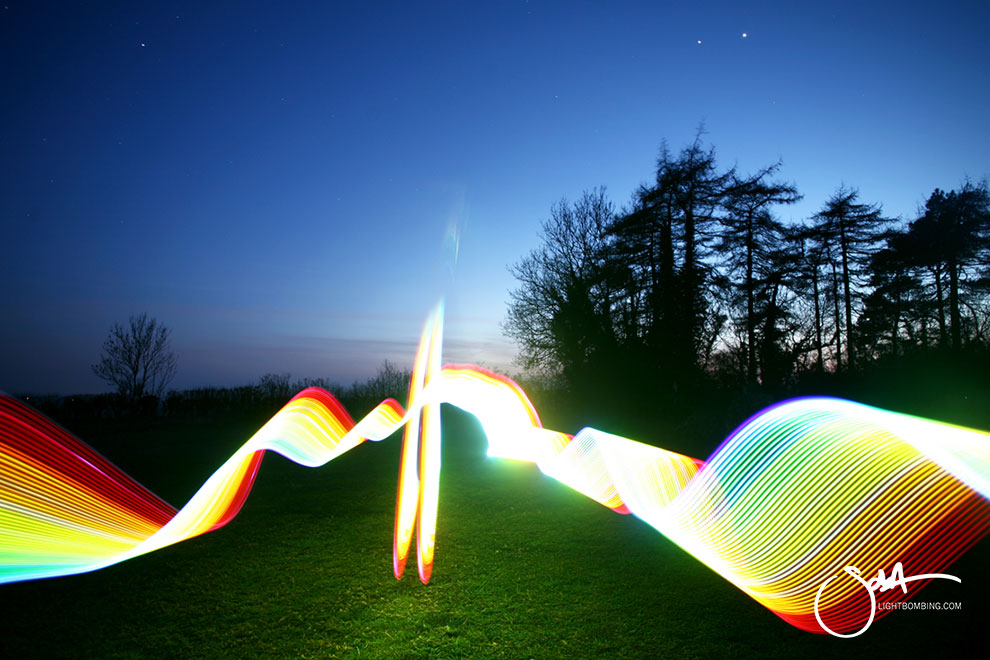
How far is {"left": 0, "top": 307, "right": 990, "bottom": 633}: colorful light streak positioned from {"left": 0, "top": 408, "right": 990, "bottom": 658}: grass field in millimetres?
278

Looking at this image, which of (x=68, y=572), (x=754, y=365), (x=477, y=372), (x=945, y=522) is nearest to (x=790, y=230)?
(x=754, y=365)

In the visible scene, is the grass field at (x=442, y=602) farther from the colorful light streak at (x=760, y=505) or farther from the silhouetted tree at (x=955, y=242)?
the silhouetted tree at (x=955, y=242)

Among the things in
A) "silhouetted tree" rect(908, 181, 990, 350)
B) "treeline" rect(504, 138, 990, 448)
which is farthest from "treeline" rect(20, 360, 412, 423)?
"silhouetted tree" rect(908, 181, 990, 350)

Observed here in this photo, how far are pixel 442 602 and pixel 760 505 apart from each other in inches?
164

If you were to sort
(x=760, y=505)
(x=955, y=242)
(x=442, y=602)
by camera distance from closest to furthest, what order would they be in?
(x=442, y=602) < (x=760, y=505) < (x=955, y=242)

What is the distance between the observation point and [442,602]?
452 centimetres

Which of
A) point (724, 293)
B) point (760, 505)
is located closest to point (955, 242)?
point (724, 293)

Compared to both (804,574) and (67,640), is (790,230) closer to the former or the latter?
(804,574)

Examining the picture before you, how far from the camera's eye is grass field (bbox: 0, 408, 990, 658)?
3799mm

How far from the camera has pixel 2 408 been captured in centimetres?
466
